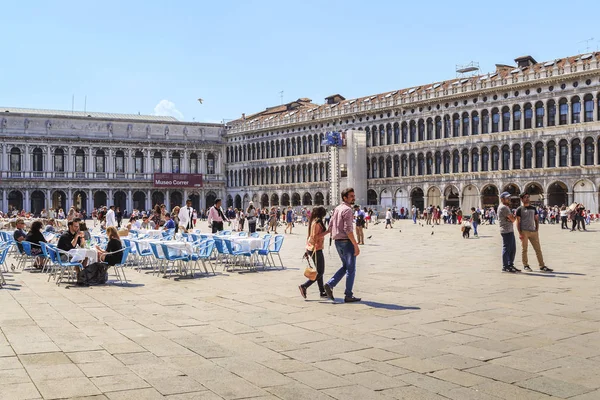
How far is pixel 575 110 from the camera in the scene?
46.1 m

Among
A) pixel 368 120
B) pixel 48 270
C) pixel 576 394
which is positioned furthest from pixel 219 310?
pixel 368 120

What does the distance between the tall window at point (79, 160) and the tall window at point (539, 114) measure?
45.0 m

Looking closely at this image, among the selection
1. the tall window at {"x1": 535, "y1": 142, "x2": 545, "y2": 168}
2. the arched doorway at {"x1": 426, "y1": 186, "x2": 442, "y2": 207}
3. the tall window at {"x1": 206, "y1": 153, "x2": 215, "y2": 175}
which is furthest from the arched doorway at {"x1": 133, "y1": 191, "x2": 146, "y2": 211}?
the tall window at {"x1": 535, "y1": 142, "x2": 545, "y2": 168}

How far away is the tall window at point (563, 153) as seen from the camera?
46.5m

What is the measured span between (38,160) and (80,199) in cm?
567

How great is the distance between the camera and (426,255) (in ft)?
57.2

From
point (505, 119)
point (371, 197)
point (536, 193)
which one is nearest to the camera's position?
point (536, 193)

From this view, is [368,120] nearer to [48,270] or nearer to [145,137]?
[145,137]

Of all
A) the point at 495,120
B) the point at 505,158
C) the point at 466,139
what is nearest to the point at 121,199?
the point at 466,139

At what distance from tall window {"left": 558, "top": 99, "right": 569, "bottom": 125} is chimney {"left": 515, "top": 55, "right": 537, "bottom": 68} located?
618 centimetres

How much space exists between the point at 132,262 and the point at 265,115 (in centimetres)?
6247

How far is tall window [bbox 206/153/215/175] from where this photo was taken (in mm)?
76356

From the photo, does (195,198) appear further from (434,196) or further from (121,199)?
(434,196)

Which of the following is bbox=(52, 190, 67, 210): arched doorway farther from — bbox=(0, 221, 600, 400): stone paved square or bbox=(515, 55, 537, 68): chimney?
bbox=(0, 221, 600, 400): stone paved square
